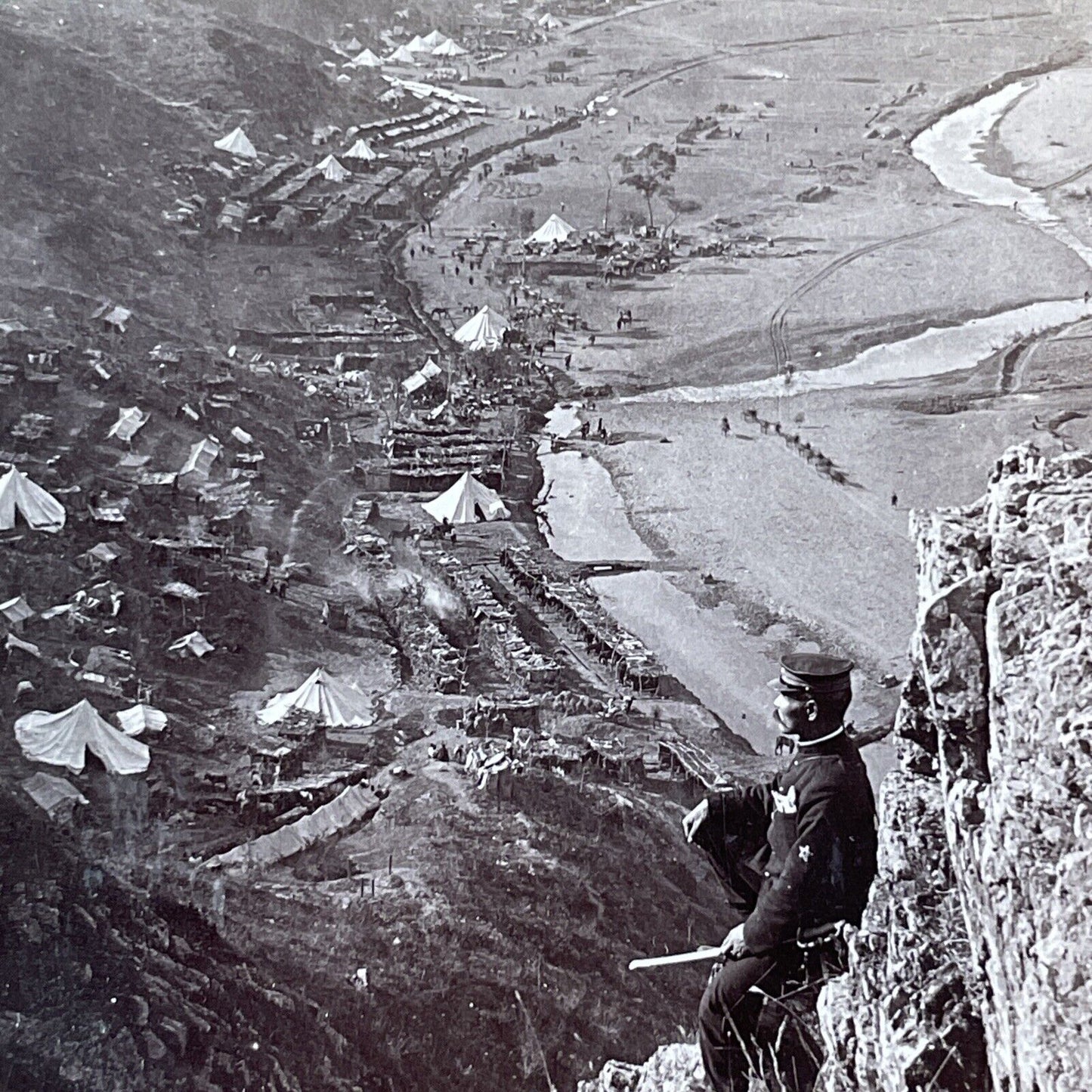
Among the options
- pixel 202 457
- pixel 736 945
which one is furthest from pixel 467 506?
pixel 736 945

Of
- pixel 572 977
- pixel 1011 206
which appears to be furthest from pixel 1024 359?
pixel 572 977

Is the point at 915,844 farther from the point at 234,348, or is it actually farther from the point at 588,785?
the point at 234,348

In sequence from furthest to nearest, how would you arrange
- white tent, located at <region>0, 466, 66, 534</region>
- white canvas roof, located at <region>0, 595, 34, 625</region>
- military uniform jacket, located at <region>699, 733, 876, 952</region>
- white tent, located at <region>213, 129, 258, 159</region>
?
white tent, located at <region>213, 129, 258, 159</region>
white tent, located at <region>0, 466, 66, 534</region>
white canvas roof, located at <region>0, 595, 34, 625</region>
military uniform jacket, located at <region>699, 733, 876, 952</region>

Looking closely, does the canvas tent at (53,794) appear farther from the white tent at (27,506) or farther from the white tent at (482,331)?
the white tent at (482,331)

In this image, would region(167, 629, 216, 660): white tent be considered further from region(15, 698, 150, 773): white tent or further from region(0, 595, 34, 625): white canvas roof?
region(15, 698, 150, 773): white tent

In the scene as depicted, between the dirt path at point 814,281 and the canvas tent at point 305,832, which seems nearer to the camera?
the canvas tent at point 305,832

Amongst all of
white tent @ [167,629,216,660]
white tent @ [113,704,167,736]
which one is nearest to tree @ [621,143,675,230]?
white tent @ [167,629,216,660]

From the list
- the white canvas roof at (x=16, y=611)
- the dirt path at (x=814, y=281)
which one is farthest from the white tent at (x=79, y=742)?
the dirt path at (x=814, y=281)
